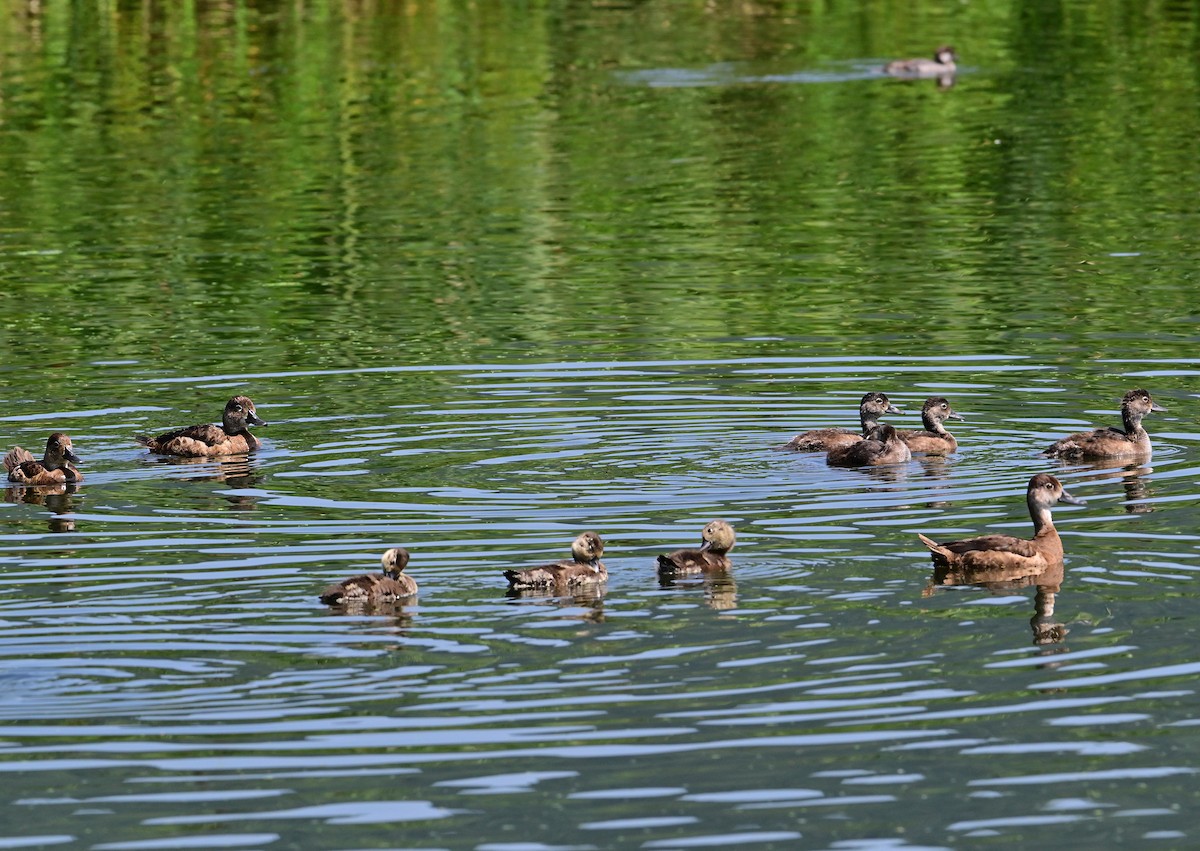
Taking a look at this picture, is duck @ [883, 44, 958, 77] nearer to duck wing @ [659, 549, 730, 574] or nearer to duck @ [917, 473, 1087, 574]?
duck @ [917, 473, 1087, 574]

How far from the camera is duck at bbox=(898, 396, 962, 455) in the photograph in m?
18.5

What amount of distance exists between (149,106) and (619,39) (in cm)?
1419

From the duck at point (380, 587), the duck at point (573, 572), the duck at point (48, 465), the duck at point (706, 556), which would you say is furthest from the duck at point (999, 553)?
the duck at point (48, 465)

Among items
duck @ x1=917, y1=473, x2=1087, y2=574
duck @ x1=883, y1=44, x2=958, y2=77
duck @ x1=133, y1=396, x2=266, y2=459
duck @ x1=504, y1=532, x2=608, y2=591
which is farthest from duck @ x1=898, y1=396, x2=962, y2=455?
duck @ x1=883, y1=44, x2=958, y2=77

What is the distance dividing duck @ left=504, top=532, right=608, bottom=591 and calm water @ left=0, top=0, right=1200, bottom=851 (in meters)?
0.24

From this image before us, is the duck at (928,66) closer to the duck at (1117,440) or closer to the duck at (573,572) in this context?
the duck at (1117,440)

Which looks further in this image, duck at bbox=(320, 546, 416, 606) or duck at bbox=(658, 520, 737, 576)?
duck at bbox=(658, 520, 737, 576)

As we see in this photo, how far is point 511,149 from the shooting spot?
38938 millimetres

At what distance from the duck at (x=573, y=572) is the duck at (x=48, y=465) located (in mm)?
4955

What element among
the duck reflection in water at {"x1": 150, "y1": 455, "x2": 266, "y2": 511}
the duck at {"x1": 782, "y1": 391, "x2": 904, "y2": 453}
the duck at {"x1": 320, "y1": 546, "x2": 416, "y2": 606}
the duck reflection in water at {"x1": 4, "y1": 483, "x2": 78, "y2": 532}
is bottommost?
Result: the duck at {"x1": 320, "y1": 546, "x2": 416, "y2": 606}

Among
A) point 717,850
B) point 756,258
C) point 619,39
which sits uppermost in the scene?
point 619,39

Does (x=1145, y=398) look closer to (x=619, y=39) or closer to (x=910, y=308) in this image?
(x=910, y=308)

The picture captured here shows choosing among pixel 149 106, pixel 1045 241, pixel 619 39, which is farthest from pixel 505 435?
pixel 619 39

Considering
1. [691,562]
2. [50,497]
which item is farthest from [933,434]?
[50,497]
